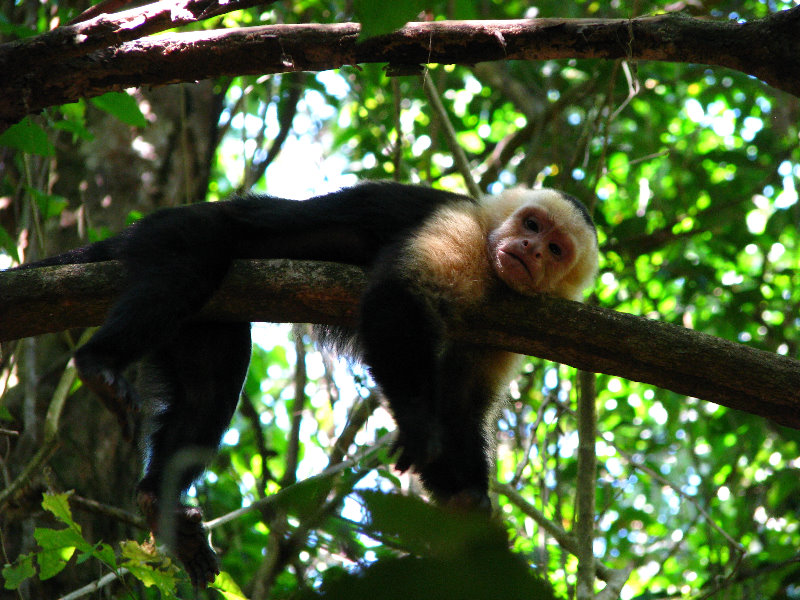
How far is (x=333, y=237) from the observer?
3717 mm

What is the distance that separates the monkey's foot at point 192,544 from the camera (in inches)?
129

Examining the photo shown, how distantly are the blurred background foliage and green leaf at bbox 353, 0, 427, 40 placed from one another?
102 inches

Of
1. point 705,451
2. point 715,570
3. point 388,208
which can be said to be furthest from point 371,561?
point 705,451

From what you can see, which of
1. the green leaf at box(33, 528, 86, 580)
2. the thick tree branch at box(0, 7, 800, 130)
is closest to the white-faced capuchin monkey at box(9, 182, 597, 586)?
the green leaf at box(33, 528, 86, 580)

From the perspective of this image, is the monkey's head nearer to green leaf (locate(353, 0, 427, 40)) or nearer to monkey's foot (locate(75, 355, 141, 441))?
monkey's foot (locate(75, 355, 141, 441))

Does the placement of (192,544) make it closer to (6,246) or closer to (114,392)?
(114,392)

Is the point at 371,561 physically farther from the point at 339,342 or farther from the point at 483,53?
the point at 339,342

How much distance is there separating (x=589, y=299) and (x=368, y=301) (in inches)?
85.3

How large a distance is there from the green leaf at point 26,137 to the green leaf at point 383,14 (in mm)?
2881

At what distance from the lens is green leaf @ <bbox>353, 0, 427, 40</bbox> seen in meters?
0.91

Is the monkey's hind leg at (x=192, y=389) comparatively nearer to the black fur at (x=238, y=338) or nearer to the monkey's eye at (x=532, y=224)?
the black fur at (x=238, y=338)

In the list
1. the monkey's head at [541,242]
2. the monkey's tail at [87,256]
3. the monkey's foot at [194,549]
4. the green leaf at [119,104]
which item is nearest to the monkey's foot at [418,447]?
the monkey's head at [541,242]

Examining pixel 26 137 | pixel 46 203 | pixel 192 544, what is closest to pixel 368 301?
pixel 192 544

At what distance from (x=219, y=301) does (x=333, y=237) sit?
2.49 ft
